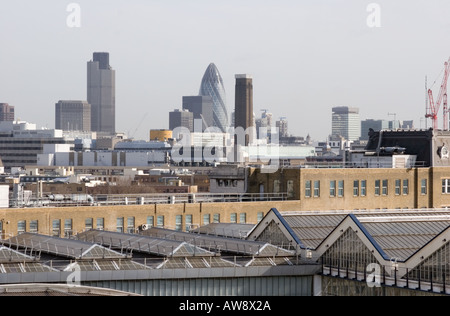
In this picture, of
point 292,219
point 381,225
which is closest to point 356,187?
point 292,219

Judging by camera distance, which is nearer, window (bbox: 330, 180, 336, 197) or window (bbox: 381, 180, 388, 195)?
window (bbox: 330, 180, 336, 197)

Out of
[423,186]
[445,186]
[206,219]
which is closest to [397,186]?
[423,186]

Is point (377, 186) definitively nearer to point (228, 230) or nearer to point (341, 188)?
point (341, 188)

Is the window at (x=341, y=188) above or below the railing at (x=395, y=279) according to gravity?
above

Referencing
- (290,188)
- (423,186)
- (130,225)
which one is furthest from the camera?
(423,186)

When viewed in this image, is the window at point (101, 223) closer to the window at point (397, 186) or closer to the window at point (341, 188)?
the window at point (341, 188)

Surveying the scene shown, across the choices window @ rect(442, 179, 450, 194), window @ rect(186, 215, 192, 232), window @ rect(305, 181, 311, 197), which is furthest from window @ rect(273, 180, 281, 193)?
window @ rect(442, 179, 450, 194)

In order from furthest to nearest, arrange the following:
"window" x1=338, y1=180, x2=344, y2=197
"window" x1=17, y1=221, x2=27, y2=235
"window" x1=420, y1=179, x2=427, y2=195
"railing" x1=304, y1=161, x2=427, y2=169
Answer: "railing" x1=304, y1=161, x2=427, y2=169
"window" x1=420, y1=179, x2=427, y2=195
"window" x1=338, y1=180, x2=344, y2=197
"window" x1=17, y1=221, x2=27, y2=235

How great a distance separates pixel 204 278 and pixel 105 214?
28483 millimetres

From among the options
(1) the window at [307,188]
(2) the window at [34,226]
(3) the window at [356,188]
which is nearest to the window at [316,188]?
(1) the window at [307,188]

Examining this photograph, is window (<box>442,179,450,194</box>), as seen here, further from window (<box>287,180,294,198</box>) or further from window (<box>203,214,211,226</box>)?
window (<box>203,214,211,226</box>)

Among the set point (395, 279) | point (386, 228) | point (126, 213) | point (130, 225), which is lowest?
point (395, 279)

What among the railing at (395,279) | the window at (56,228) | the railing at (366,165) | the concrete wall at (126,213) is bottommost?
the railing at (395,279)
